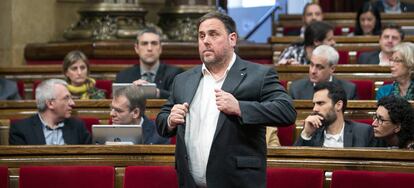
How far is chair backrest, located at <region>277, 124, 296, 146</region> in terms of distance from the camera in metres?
6.10

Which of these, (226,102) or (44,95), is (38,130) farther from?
(226,102)

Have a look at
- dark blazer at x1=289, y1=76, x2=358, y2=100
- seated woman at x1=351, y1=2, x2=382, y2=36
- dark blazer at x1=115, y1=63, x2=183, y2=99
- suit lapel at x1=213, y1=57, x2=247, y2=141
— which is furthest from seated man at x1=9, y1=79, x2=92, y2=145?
seated woman at x1=351, y1=2, x2=382, y2=36

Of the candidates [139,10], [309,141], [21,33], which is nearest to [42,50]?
[21,33]

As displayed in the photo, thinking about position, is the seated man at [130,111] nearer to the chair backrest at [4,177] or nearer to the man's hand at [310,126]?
the man's hand at [310,126]

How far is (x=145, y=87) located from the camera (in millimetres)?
6633

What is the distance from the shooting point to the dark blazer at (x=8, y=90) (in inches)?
295

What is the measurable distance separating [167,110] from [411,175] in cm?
108

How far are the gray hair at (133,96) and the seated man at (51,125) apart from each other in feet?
1.06

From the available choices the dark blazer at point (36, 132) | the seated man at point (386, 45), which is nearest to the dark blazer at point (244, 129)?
the dark blazer at point (36, 132)

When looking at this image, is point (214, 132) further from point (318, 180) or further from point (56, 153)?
point (56, 153)

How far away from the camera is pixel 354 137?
5.65m

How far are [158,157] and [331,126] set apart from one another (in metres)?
1.15

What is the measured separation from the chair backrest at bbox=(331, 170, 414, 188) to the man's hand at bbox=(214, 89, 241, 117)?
3.14ft

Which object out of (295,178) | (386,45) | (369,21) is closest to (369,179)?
(295,178)
